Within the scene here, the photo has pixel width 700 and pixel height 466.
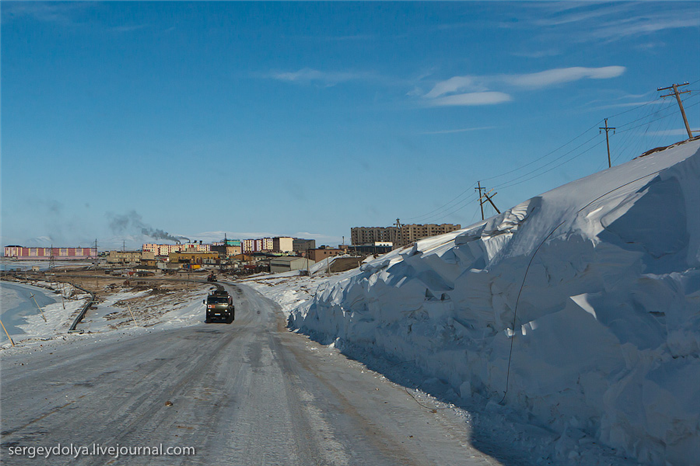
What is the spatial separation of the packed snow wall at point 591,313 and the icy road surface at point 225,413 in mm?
1161

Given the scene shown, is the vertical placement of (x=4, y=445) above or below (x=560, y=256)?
below

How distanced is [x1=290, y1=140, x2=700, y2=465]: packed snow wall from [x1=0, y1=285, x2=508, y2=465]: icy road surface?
116cm

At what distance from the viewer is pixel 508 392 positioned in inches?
300

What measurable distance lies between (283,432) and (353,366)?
6.25 meters

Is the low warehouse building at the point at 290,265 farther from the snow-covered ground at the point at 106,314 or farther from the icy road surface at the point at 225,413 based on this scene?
the icy road surface at the point at 225,413

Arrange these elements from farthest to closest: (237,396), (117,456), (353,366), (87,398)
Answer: (353,366), (237,396), (87,398), (117,456)

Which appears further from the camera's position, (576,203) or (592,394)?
(576,203)

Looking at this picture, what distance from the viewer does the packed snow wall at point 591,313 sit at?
16.7 ft

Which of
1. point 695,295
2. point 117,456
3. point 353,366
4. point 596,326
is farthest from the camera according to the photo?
point 353,366

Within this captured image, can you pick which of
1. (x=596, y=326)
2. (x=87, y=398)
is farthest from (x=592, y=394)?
(x=87, y=398)

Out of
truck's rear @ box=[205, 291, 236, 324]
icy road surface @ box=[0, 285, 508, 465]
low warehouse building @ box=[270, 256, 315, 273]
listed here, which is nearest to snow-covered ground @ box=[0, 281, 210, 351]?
truck's rear @ box=[205, 291, 236, 324]

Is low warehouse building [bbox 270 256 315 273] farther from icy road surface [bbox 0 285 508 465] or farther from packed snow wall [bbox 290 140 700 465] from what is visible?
packed snow wall [bbox 290 140 700 465]

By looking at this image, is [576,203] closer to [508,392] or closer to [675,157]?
[675,157]

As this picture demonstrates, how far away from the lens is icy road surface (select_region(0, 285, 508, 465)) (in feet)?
20.1
